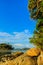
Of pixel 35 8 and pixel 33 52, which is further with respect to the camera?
pixel 33 52

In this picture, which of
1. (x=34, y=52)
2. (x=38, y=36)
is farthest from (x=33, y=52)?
(x=38, y=36)

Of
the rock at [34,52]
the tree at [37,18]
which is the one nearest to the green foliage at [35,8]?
the tree at [37,18]

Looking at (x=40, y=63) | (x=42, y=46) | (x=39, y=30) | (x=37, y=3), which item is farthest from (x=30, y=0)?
(x=40, y=63)

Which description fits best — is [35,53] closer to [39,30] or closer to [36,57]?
[36,57]

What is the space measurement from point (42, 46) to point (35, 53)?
446 centimetres

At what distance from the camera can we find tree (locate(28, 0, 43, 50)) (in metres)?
28.5

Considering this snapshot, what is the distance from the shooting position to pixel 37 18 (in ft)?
99.9

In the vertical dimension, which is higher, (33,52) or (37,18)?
(37,18)

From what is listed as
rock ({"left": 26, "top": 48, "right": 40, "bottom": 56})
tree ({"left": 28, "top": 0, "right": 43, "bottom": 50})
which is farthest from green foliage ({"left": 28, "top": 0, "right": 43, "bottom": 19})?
rock ({"left": 26, "top": 48, "right": 40, "bottom": 56})

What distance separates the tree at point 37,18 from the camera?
28458 mm

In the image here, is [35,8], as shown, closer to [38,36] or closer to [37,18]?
[37,18]

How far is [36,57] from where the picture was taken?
104ft

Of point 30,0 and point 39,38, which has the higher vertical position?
point 30,0

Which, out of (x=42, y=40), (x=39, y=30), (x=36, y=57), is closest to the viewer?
(x=42, y=40)
